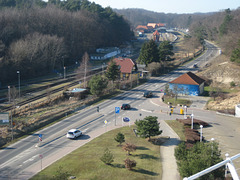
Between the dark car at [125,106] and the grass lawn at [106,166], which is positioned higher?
the dark car at [125,106]

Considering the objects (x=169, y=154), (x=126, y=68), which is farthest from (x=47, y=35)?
(x=169, y=154)

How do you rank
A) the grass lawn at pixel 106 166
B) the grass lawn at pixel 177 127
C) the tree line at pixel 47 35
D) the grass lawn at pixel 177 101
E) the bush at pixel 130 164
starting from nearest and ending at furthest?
1. the grass lawn at pixel 106 166
2. the bush at pixel 130 164
3. the grass lawn at pixel 177 127
4. the grass lawn at pixel 177 101
5. the tree line at pixel 47 35

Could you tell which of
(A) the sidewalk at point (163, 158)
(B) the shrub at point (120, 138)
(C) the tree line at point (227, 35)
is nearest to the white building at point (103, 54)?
(C) the tree line at point (227, 35)

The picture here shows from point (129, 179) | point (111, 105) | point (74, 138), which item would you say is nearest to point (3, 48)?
point (111, 105)

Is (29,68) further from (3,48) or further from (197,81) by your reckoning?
(197,81)

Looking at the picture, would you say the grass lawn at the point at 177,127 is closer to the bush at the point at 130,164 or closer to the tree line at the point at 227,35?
the bush at the point at 130,164

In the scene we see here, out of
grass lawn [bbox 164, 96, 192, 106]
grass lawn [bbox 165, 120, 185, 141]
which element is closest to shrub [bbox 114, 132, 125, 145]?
grass lawn [bbox 165, 120, 185, 141]

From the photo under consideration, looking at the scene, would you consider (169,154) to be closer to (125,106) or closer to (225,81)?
(125,106)
